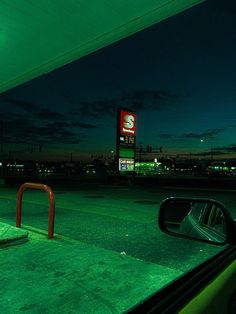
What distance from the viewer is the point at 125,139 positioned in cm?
2709

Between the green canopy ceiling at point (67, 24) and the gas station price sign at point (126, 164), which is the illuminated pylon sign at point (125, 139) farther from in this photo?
the green canopy ceiling at point (67, 24)

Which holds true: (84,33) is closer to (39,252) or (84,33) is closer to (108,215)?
(39,252)

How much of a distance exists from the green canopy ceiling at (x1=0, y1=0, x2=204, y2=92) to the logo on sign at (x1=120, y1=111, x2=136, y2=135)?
18.1 metres

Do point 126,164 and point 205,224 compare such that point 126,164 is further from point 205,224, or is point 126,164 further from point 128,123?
point 205,224

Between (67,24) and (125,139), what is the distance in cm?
2049

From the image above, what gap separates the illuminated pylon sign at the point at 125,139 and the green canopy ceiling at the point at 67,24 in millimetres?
17782

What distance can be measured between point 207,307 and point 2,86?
11043 millimetres

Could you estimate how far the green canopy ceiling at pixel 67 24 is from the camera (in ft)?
19.7

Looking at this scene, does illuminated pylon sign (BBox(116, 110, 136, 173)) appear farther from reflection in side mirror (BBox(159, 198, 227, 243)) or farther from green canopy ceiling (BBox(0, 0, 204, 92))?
reflection in side mirror (BBox(159, 198, 227, 243))

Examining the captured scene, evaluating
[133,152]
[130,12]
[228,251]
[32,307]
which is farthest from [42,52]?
[133,152]

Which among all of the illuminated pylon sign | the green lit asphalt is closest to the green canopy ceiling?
the green lit asphalt

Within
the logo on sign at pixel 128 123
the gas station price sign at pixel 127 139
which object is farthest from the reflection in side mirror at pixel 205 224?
the logo on sign at pixel 128 123

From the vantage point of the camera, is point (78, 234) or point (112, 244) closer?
point (112, 244)

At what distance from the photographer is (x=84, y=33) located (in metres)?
7.09
